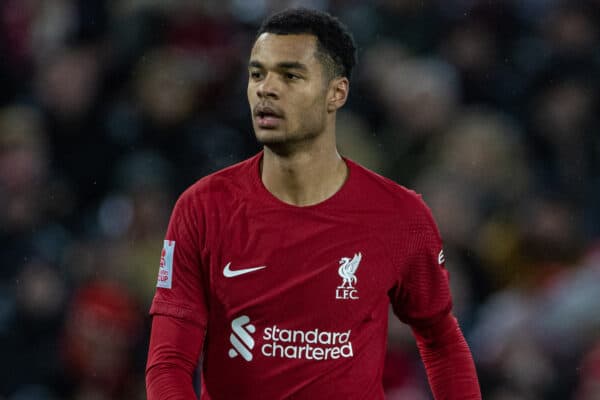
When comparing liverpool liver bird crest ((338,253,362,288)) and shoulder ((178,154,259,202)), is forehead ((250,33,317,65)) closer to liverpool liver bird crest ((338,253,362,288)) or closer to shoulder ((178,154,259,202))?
shoulder ((178,154,259,202))

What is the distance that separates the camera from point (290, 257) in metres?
3.08

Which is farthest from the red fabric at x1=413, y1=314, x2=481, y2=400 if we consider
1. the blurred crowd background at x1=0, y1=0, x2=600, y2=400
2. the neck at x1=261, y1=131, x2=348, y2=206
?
the blurred crowd background at x1=0, y1=0, x2=600, y2=400

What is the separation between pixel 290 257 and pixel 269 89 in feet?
1.56

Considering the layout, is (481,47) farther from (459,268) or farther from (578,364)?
(578,364)

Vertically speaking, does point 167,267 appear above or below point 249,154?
above

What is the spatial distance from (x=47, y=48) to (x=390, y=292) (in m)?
3.93

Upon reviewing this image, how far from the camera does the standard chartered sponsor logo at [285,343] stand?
302 centimetres

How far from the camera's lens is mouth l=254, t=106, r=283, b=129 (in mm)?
3014

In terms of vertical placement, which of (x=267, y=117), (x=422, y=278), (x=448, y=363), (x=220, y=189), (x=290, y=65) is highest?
(x=290, y=65)

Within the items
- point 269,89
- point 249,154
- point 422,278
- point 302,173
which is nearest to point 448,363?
point 422,278

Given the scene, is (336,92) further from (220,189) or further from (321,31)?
(220,189)

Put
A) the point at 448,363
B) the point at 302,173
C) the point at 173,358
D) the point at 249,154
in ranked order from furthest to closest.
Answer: the point at 249,154 < the point at 448,363 < the point at 302,173 < the point at 173,358

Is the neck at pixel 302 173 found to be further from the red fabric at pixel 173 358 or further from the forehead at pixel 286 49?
the red fabric at pixel 173 358

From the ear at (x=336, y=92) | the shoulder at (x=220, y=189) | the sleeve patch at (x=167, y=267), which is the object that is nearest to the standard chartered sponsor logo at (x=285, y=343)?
the sleeve patch at (x=167, y=267)
